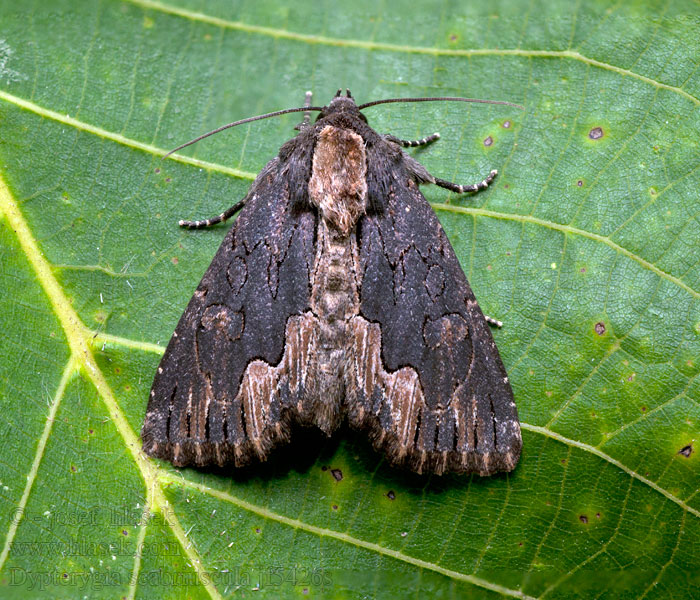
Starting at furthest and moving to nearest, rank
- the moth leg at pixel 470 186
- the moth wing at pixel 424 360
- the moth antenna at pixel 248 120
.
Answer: the moth leg at pixel 470 186 → the moth antenna at pixel 248 120 → the moth wing at pixel 424 360

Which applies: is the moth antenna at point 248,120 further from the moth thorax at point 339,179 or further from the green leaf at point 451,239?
the moth thorax at point 339,179

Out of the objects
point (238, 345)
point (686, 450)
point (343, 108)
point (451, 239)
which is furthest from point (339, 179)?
point (686, 450)

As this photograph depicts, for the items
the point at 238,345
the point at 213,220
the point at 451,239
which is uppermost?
the point at 451,239

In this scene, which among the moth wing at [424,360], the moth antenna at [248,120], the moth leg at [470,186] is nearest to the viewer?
the moth wing at [424,360]

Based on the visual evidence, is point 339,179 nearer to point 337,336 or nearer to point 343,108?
point 343,108

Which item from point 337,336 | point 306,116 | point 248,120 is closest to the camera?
point 337,336

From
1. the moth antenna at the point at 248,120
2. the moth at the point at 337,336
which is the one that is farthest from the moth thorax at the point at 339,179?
the moth antenna at the point at 248,120

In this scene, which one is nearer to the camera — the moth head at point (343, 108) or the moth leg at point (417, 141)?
the moth head at point (343, 108)

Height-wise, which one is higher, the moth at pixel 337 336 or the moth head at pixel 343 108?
the moth head at pixel 343 108

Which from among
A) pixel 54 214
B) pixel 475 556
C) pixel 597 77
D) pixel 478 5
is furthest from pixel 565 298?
pixel 54 214
